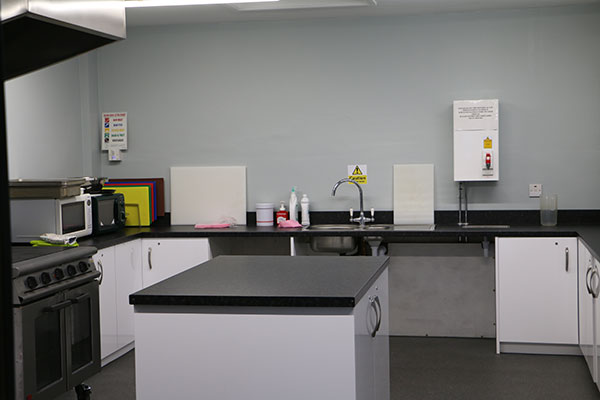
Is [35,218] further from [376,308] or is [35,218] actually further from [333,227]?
[376,308]

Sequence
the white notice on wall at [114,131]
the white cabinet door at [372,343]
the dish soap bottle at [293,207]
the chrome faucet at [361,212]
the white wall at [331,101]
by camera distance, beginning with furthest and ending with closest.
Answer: the white notice on wall at [114,131] → the dish soap bottle at [293,207] → the chrome faucet at [361,212] → the white wall at [331,101] → the white cabinet door at [372,343]

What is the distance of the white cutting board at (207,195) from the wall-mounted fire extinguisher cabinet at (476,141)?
1.64 metres

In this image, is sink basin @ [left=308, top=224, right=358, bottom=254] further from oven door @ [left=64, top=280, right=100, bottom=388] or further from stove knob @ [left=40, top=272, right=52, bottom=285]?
stove knob @ [left=40, top=272, right=52, bottom=285]

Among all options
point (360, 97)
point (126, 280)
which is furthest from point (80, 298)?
point (360, 97)

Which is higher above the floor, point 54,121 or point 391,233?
point 54,121

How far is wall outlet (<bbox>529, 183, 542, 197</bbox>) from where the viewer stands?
482 centimetres

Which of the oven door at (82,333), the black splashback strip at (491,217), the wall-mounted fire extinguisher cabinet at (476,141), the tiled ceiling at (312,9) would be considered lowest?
the oven door at (82,333)

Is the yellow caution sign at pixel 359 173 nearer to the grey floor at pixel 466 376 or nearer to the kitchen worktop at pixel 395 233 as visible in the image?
the kitchen worktop at pixel 395 233

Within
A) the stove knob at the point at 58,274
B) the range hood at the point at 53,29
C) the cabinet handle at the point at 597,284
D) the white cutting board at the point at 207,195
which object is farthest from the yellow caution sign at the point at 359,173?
the range hood at the point at 53,29

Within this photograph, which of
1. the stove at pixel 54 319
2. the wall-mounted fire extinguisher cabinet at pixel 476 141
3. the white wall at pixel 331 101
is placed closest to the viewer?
the stove at pixel 54 319

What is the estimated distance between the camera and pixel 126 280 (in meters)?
4.49

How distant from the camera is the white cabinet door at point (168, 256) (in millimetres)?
4695

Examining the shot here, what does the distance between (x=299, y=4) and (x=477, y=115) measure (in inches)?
57.0

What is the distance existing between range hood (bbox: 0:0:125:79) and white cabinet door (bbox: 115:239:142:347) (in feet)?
6.70
